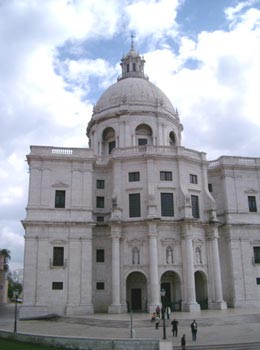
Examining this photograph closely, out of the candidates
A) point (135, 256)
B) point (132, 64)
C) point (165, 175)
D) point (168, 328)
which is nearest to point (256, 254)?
point (165, 175)

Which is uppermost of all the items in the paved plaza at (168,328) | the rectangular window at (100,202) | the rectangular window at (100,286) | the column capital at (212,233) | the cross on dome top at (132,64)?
the cross on dome top at (132,64)

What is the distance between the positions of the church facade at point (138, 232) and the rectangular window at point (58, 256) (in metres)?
0.11

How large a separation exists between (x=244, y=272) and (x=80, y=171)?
22.1 metres

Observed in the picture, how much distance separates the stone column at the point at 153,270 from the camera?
133 feet

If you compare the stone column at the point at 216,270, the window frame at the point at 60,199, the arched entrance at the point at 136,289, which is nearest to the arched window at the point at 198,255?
the stone column at the point at 216,270

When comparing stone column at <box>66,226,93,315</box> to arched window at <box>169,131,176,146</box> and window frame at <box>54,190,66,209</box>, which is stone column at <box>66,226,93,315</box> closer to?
window frame at <box>54,190,66,209</box>

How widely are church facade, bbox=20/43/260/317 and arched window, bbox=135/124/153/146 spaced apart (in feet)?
24.7

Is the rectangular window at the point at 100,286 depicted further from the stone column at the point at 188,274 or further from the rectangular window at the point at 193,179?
the rectangular window at the point at 193,179

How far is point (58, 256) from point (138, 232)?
351 inches

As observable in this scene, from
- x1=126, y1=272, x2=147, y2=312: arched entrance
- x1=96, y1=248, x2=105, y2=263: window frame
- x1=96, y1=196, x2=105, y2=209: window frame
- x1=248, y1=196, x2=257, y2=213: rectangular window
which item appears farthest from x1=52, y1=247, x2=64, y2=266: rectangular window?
x1=248, y1=196, x2=257, y2=213: rectangular window

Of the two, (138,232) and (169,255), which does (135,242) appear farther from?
(169,255)

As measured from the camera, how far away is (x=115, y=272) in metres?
42.0

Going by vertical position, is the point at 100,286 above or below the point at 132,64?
below

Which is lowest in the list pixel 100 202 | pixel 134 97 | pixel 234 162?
pixel 100 202
